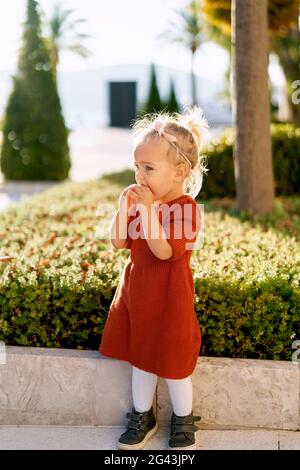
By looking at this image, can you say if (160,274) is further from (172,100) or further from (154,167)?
(172,100)

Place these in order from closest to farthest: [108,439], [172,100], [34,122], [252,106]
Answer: [108,439] → [252,106] → [34,122] → [172,100]

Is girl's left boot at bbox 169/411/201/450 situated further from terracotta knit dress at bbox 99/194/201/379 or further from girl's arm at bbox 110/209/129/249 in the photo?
girl's arm at bbox 110/209/129/249

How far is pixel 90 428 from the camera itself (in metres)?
3.38

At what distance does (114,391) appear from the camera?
337cm

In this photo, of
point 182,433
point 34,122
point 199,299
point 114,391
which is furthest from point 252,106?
point 34,122

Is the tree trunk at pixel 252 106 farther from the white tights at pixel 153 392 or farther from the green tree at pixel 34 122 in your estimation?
the green tree at pixel 34 122

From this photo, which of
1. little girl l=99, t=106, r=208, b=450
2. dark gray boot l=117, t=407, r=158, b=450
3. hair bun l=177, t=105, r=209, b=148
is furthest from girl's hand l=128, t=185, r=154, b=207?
dark gray boot l=117, t=407, r=158, b=450

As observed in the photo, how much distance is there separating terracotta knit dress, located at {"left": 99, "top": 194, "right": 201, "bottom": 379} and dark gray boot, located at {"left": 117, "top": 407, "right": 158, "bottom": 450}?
0.26 m

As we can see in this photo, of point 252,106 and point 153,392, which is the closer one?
point 153,392

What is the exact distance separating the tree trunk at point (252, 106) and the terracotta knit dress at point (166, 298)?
129 inches

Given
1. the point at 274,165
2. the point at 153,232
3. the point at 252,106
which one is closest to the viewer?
the point at 153,232

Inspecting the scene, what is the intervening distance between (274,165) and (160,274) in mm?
5563

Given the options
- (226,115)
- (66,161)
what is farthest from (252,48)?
(226,115)

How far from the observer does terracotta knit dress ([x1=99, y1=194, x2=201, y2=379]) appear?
2.98 meters
